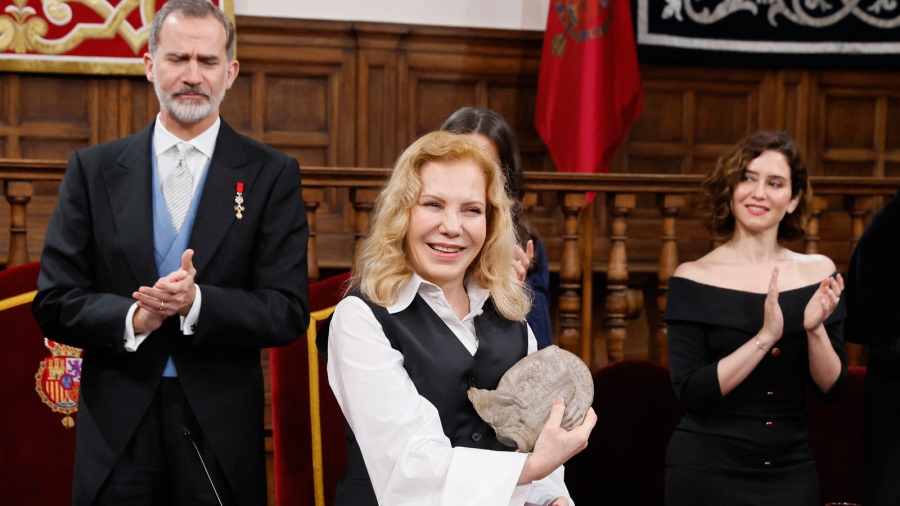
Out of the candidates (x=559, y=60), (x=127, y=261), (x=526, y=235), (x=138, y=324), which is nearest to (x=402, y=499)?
(x=138, y=324)

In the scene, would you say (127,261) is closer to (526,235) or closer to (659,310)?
(526,235)

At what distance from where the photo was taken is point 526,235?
267 centimetres

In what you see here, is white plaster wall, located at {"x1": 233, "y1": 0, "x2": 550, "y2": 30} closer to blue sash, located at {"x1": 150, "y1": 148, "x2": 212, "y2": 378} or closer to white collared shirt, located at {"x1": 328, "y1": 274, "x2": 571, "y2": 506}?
blue sash, located at {"x1": 150, "y1": 148, "x2": 212, "y2": 378}

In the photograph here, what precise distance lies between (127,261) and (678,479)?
1.52 m

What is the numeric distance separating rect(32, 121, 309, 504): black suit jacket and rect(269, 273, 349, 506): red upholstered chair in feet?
1.22

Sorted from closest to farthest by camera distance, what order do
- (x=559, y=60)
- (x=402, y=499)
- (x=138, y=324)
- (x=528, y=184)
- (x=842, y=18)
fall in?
(x=402, y=499) < (x=138, y=324) < (x=528, y=184) < (x=559, y=60) < (x=842, y=18)

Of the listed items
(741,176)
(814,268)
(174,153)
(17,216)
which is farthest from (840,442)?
(17,216)

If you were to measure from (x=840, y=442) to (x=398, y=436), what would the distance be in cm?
196

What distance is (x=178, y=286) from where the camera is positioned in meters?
1.86

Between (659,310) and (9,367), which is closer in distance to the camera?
(9,367)

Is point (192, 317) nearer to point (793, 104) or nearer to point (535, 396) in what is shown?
point (535, 396)

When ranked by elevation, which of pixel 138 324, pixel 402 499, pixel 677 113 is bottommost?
pixel 402 499

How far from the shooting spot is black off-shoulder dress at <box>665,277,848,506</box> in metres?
2.56

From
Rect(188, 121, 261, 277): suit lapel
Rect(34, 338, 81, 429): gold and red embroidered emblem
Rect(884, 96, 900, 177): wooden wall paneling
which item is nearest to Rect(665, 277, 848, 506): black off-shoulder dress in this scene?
Rect(188, 121, 261, 277): suit lapel
